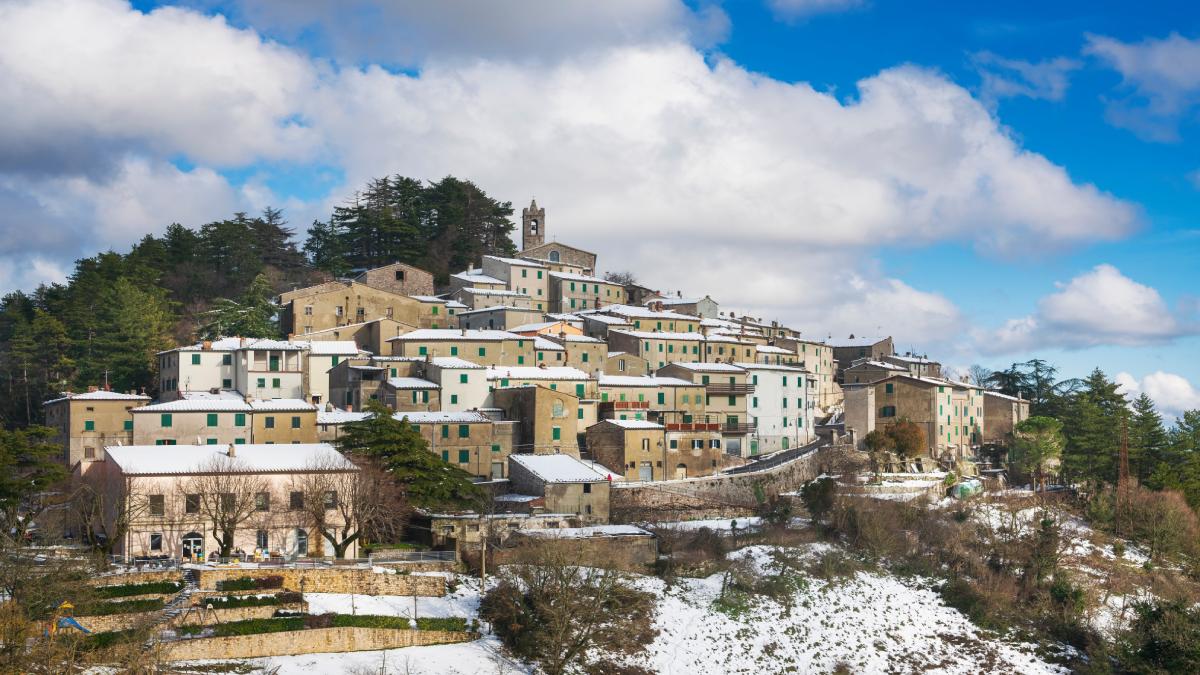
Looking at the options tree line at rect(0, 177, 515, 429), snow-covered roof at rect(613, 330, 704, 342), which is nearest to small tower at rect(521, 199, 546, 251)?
tree line at rect(0, 177, 515, 429)

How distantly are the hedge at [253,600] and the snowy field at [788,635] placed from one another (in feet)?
2.56

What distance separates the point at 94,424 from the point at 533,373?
74.0 feet

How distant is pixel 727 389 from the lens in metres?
71.2

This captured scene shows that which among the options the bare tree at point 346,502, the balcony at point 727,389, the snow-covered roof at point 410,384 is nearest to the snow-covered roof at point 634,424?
the balcony at point 727,389

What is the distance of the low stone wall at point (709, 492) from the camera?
5594 cm

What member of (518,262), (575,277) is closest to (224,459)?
(518,262)

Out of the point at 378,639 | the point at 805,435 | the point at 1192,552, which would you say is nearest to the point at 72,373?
the point at 378,639

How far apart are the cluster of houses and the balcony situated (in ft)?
0.44

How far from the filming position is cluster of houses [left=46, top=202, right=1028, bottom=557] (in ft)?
157

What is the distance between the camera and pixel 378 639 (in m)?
40.0

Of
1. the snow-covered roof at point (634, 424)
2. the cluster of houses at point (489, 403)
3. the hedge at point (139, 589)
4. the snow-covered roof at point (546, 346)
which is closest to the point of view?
the hedge at point (139, 589)

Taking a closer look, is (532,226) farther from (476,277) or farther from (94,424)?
(94,424)

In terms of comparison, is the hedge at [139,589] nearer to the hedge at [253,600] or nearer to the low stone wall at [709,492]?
the hedge at [253,600]

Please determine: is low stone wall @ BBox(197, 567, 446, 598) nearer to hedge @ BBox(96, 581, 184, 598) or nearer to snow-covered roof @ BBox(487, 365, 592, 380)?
hedge @ BBox(96, 581, 184, 598)
